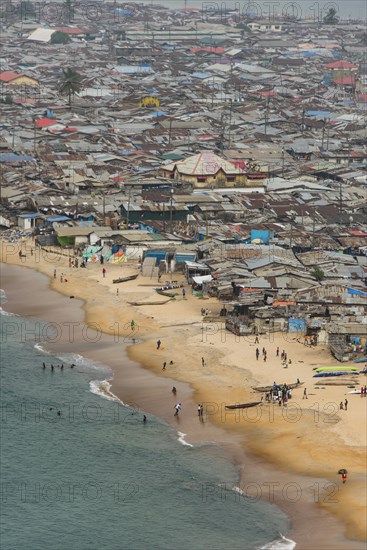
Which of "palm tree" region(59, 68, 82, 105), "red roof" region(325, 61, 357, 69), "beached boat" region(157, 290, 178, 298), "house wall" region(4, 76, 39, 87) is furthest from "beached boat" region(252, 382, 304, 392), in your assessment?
"red roof" region(325, 61, 357, 69)

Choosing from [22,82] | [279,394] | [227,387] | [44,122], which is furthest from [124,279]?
[22,82]

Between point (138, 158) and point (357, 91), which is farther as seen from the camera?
point (357, 91)

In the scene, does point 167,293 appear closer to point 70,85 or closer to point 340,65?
point 70,85

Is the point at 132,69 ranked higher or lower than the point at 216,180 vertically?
lower

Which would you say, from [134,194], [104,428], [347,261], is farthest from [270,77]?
[104,428]

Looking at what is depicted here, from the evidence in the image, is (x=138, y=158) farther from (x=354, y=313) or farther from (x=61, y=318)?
(x=354, y=313)

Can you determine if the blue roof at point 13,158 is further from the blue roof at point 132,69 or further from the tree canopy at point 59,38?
the tree canopy at point 59,38
